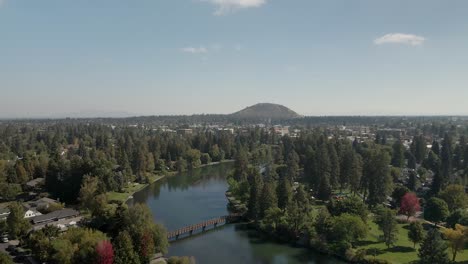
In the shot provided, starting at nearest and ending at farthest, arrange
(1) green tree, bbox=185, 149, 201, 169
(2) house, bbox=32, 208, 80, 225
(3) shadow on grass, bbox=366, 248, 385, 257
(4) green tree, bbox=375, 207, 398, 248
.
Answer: (3) shadow on grass, bbox=366, 248, 385, 257, (4) green tree, bbox=375, 207, 398, 248, (2) house, bbox=32, 208, 80, 225, (1) green tree, bbox=185, 149, 201, 169

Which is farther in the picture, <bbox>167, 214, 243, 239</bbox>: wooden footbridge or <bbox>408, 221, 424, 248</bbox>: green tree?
<bbox>167, 214, 243, 239</bbox>: wooden footbridge

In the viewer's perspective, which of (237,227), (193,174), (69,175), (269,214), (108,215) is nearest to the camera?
(108,215)

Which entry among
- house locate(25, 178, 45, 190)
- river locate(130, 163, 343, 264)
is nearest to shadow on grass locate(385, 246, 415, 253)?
river locate(130, 163, 343, 264)

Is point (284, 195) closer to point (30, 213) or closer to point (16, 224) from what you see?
point (16, 224)

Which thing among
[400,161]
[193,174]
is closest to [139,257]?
[193,174]

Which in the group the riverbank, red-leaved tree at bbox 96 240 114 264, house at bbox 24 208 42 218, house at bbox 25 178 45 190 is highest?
red-leaved tree at bbox 96 240 114 264

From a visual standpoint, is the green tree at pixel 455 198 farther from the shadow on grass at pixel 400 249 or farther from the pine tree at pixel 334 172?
the pine tree at pixel 334 172

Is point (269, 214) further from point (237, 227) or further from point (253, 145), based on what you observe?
point (253, 145)

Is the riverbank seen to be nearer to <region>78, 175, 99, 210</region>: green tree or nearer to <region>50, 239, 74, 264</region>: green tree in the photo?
<region>78, 175, 99, 210</region>: green tree
